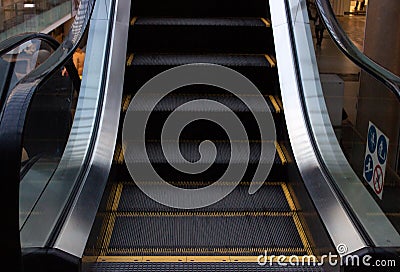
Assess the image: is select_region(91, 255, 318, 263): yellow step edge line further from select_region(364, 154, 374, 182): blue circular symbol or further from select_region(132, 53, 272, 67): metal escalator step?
select_region(132, 53, 272, 67): metal escalator step

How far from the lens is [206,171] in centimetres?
425

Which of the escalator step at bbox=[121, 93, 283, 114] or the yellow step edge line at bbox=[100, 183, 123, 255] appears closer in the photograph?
the yellow step edge line at bbox=[100, 183, 123, 255]

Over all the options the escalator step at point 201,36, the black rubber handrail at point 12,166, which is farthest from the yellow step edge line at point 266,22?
the black rubber handrail at point 12,166

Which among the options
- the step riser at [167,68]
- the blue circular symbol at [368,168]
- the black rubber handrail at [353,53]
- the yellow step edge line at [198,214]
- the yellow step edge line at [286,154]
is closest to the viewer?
the black rubber handrail at [353,53]

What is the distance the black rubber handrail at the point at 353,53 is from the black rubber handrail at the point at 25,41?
147 cm

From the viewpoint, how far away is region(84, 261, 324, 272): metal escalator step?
10.5 feet

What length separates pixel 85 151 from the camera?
3887mm

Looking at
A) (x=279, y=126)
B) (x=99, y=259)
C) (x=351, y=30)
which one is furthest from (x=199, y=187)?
(x=351, y=30)

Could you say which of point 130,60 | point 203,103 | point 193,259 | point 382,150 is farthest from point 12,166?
point 130,60

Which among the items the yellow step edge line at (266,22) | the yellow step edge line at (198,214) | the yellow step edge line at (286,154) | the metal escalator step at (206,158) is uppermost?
the yellow step edge line at (266,22)

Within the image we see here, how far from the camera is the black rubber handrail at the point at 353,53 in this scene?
2.80 metres

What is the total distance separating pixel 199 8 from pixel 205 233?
9.29 ft

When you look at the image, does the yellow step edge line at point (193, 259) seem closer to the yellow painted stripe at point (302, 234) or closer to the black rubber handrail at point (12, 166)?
the yellow painted stripe at point (302, 234)

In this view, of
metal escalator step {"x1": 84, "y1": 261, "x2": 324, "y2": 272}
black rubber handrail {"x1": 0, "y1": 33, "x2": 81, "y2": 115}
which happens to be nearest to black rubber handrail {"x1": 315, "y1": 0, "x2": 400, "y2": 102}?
metal escalator step {"x1": 84, "y1": 261, "x2": 324, "y2": 272}
